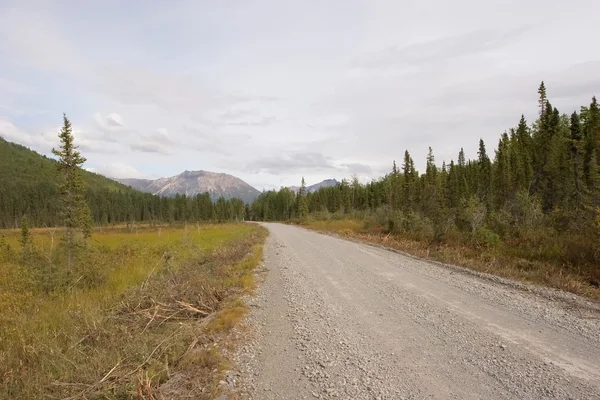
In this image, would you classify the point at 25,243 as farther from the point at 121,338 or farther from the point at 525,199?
the point at 525,199

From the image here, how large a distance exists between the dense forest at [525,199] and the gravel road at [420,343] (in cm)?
649

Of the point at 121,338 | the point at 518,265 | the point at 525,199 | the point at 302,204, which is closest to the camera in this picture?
the point at 121,338

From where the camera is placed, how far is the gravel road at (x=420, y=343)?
391 centimetres

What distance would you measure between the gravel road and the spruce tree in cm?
1084

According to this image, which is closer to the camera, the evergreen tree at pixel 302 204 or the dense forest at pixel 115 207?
the evergreen tree at pixel 302 204

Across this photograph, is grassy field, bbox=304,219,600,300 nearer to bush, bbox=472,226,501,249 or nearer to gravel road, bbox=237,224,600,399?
bush, bbox=472,226,501,249

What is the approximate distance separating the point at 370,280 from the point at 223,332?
531 cm

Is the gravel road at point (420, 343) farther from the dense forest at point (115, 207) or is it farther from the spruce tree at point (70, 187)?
the dense forest at point (115, 207)

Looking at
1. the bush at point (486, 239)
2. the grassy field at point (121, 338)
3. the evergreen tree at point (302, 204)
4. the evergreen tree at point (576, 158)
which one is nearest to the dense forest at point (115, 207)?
the evergreen tree at point (302, 204)

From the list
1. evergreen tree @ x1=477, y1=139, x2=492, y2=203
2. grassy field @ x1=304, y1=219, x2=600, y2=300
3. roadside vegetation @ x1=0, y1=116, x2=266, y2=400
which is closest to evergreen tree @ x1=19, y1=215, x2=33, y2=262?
roadside vegetation @ x1=0, y1=116, x2=266, y2=400

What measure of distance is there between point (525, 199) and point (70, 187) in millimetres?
23745

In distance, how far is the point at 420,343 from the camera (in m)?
5.20

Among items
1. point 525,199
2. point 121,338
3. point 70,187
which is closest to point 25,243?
point 70,187

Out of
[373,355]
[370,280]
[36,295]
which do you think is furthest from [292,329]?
[36,295]
